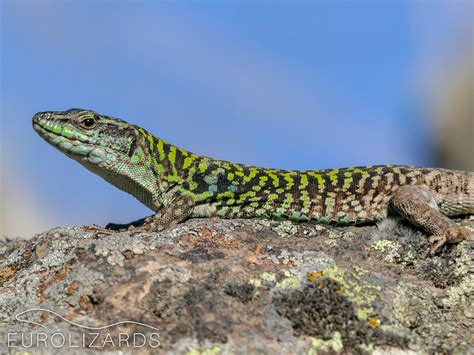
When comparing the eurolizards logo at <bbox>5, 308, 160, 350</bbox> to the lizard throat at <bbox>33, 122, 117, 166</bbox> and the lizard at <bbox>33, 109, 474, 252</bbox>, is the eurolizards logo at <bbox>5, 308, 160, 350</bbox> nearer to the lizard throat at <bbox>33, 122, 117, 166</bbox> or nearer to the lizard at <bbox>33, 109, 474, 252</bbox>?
the lizard at <bbox>33, 109, 474, 252</bbox>

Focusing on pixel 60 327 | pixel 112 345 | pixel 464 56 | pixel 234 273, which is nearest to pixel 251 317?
pixel 234 273

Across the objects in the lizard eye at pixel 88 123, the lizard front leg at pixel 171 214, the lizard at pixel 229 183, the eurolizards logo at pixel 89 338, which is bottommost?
the eurolizards logo at pixel 89 338

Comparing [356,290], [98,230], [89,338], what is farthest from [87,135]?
[356,290]

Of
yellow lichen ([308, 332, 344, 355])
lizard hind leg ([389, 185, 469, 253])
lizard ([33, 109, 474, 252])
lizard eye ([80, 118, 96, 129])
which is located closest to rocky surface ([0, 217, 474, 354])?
yellow lichen ([308, 332, 344, 355])

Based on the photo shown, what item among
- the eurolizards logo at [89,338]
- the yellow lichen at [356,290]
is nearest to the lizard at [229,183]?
the yellow lichen at [356,290]

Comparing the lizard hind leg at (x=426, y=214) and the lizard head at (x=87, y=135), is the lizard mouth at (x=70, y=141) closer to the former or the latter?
the lizard head at (x=87, y=135)

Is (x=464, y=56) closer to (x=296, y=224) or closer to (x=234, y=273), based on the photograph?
(x=296, y=224)
